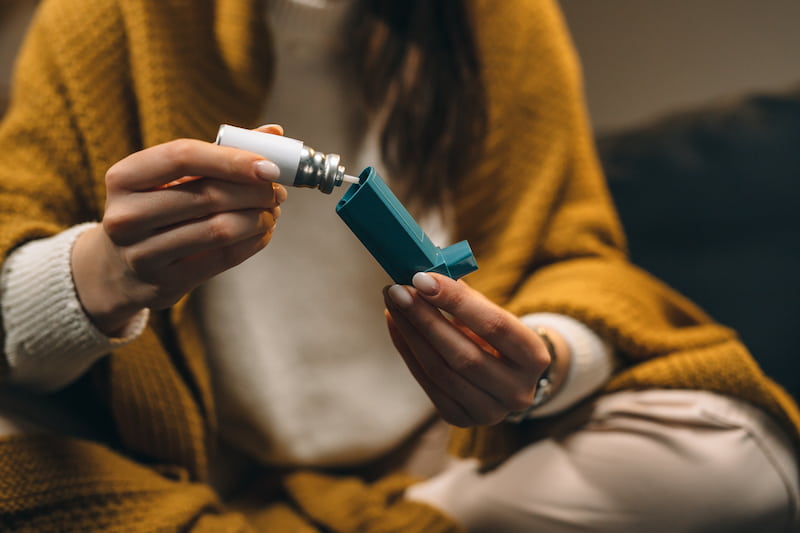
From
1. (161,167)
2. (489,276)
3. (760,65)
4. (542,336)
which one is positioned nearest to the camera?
(161,167)

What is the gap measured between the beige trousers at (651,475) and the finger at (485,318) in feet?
0.44

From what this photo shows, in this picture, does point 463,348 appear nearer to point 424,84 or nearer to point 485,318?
point 485,318

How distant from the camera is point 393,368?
0.54 m

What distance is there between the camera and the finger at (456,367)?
0.31 m

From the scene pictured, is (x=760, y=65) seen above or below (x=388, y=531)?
above

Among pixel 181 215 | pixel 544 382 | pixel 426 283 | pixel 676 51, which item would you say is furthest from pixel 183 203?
pixel 676 51

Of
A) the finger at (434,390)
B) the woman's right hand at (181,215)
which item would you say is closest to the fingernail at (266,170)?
the woman's right hand at (181,215)

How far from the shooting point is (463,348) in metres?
0.31

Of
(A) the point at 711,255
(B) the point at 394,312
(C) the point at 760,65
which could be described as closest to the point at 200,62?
(B) the point at 394,312

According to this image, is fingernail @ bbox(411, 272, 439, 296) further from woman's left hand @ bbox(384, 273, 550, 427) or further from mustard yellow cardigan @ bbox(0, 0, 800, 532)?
mustard yellow cardigan @ bbox(0, 0, 800, 532)

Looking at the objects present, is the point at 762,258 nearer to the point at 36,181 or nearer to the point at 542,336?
the point at 542,336

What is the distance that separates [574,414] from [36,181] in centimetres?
39

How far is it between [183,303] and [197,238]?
15 centimetres

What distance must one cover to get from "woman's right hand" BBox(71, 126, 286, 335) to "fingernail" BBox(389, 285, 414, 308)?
63 millimetres
